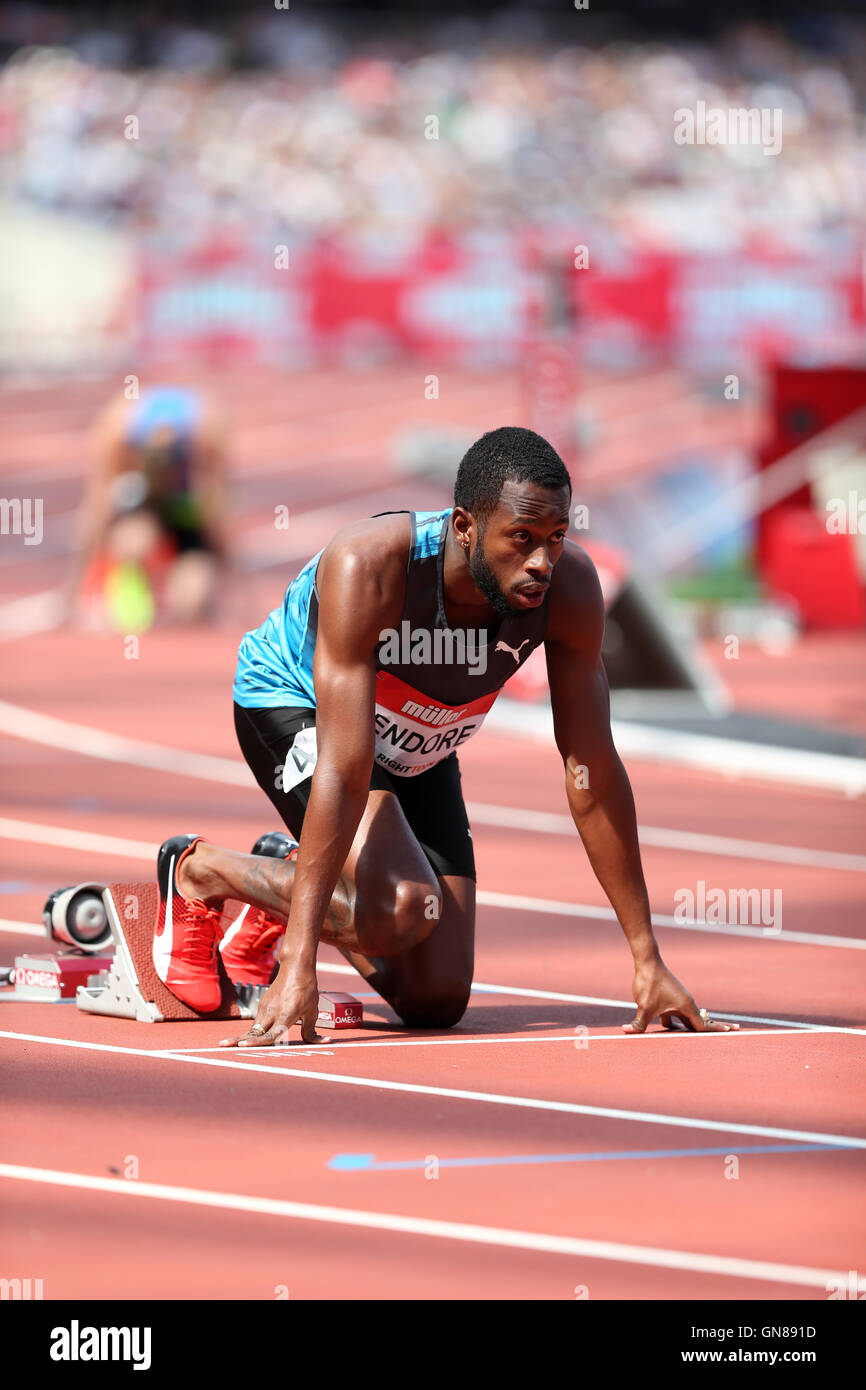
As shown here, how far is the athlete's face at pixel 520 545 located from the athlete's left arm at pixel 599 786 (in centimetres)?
39

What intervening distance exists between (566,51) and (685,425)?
15.0 metres

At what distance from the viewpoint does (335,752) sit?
18.0 ft

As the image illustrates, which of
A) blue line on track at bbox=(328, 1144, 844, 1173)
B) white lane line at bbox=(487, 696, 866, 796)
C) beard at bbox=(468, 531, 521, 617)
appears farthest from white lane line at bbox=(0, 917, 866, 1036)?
white lane line at bbox=(487, 696, 866, 796)

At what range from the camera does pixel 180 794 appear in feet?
36.3

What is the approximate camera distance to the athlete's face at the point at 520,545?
5293 mm

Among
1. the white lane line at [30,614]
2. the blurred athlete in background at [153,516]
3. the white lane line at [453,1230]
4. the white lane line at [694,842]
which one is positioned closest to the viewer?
the white lane line at [453,1230]

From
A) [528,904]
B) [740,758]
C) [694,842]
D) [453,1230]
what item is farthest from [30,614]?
[453,1230]

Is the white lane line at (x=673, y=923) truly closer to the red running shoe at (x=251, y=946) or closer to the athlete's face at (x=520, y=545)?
the red running shoe at (x=251, y=946)

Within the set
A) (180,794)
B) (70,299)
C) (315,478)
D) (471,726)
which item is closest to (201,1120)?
(471,726)

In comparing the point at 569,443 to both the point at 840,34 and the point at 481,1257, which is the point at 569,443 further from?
the point at 840,34

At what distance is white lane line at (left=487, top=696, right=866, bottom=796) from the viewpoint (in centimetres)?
1173

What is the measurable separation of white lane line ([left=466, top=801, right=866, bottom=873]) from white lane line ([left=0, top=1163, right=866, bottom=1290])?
5.31m

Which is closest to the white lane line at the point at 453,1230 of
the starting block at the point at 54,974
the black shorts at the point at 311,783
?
the black shorts at the point at 311,783

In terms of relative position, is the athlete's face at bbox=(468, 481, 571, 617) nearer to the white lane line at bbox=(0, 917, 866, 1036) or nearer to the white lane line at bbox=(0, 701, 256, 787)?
the white lane line at bbox=(0, 917, 866, 1036)
